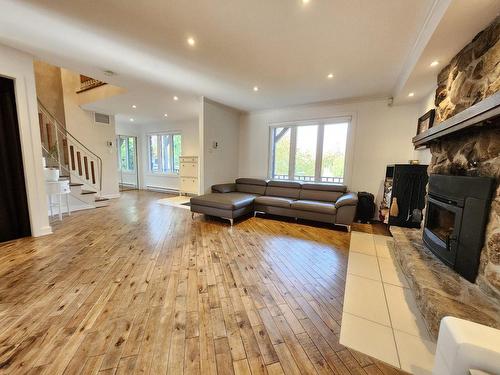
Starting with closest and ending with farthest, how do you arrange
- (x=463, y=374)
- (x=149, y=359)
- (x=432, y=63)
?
(x=463, y=374), (x=149, y=359), (x=432, y=63)

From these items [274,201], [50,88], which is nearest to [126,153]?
[50,88]

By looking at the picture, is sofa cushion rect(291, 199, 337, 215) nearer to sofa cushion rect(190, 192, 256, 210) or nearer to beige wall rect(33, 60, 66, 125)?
sofa cushion rect(190, 192, 256, 210)

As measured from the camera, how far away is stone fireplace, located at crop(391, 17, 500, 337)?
1371 mm

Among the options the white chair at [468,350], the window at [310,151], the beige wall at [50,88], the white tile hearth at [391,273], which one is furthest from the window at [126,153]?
the white chair at [468,350]

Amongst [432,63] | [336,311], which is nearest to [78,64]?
[336,311]

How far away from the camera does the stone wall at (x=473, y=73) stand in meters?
1.65

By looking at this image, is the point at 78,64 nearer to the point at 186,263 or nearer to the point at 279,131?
the point at 186,263

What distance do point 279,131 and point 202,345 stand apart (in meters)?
4.89

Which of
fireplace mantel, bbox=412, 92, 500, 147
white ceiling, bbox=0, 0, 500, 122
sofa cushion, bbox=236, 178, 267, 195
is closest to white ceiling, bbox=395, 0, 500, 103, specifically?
white ceiling, bbox=0, 0, 500, 122

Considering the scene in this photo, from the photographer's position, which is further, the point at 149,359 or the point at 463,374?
the point at 149,359

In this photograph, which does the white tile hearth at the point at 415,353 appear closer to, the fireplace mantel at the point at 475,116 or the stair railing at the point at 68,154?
the fireplace mantel at the point at 475,116

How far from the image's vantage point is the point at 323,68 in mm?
2979

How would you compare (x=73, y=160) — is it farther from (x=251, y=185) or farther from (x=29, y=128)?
(x=251, y=185)

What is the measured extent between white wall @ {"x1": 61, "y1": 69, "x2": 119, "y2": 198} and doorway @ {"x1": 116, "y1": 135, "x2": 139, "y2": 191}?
1897 millimetres
